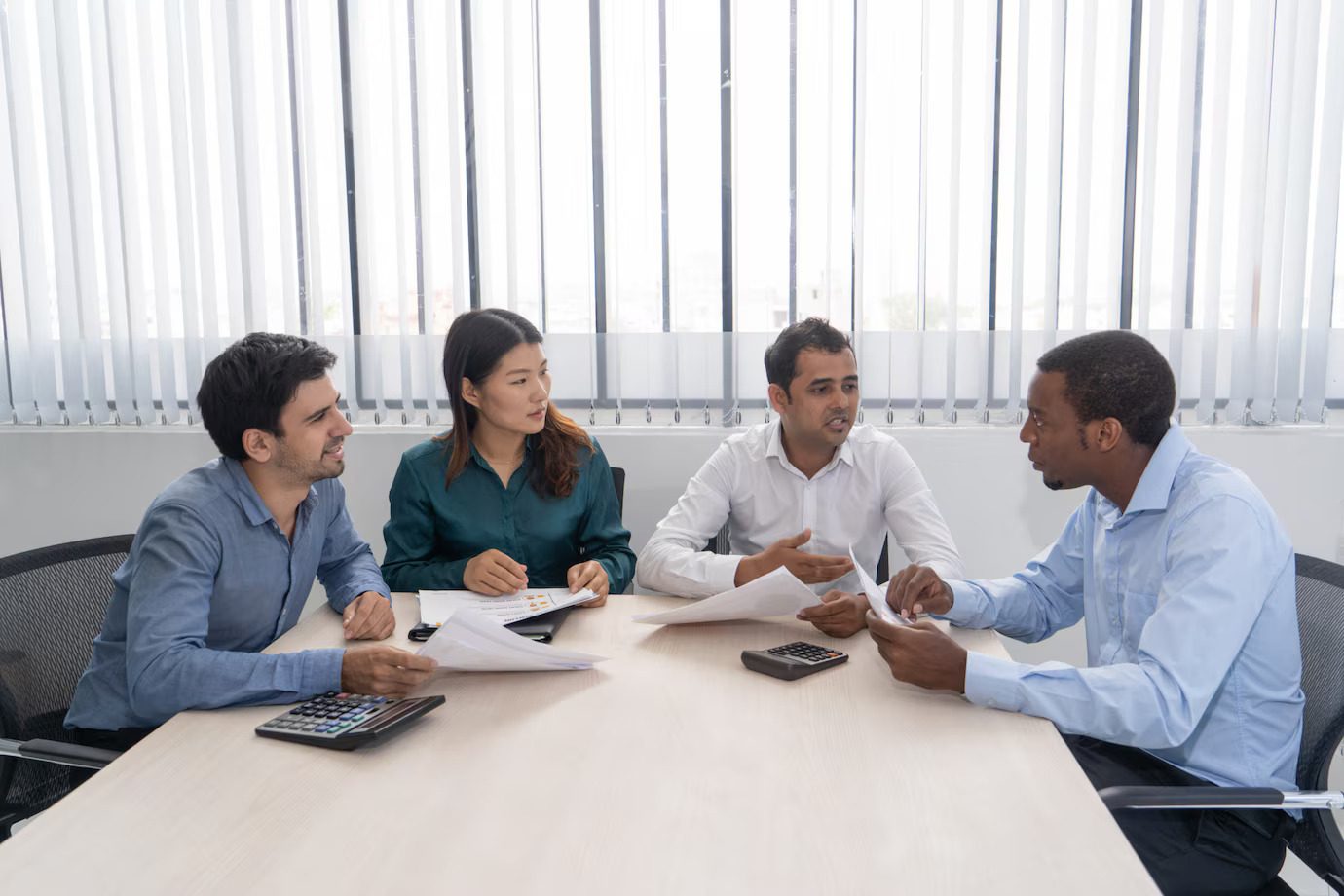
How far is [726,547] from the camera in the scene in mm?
2455

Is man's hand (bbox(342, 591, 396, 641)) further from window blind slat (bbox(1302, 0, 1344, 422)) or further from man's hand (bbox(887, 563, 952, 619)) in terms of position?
window blind slat (bbox(1302, 0, 1344, 422))

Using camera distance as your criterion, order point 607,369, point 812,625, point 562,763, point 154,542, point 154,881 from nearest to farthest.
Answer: point 154,881, point 562,763, point 154,542, point 812,625, point 607,369

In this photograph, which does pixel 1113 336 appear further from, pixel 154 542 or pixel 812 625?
pixel 154 542

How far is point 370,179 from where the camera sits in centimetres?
294

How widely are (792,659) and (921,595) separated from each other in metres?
0.36

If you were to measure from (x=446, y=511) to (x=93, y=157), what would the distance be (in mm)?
1873

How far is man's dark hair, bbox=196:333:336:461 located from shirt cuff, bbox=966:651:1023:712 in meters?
1.24

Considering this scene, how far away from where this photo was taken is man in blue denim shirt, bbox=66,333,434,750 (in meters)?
1.40

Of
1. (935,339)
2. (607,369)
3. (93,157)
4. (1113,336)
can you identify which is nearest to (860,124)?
(935,339)

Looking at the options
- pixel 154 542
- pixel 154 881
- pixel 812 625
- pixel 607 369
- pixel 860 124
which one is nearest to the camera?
pixel 154 881

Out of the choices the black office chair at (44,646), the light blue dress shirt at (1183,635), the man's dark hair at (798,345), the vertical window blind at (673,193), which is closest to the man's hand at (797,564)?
the light blue dress shirt at (1183,635)

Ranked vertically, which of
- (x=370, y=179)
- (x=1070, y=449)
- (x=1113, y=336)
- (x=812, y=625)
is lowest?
(x=812, y=625)

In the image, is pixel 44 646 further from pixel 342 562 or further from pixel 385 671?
pixel 385 671

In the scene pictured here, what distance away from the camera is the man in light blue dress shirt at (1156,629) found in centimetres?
133
